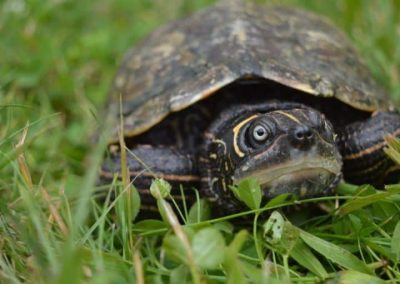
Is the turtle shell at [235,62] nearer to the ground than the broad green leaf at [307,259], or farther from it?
farther from it

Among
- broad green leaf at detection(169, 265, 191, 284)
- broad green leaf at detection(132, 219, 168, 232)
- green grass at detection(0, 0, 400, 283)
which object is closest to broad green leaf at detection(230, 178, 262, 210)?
green grass at detection(0, 0, 400, 283)

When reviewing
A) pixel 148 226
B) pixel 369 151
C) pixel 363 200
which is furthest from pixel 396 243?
pixel 148 226

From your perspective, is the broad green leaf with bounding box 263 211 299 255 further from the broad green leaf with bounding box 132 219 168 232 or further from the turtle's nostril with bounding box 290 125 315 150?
the broad green leaf with bounding box 132 219 168 232

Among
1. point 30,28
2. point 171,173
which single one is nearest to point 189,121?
point 171,173

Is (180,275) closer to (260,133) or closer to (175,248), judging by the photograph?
(175,248)

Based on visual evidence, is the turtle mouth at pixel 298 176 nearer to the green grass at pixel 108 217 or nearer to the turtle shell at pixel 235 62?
the green grass at pixel 108 217

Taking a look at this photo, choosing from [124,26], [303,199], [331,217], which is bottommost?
[124,26]

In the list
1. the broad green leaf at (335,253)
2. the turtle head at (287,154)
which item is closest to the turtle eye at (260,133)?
the turtle head at (287,154)

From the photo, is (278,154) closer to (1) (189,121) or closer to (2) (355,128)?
(2) (355,128)
